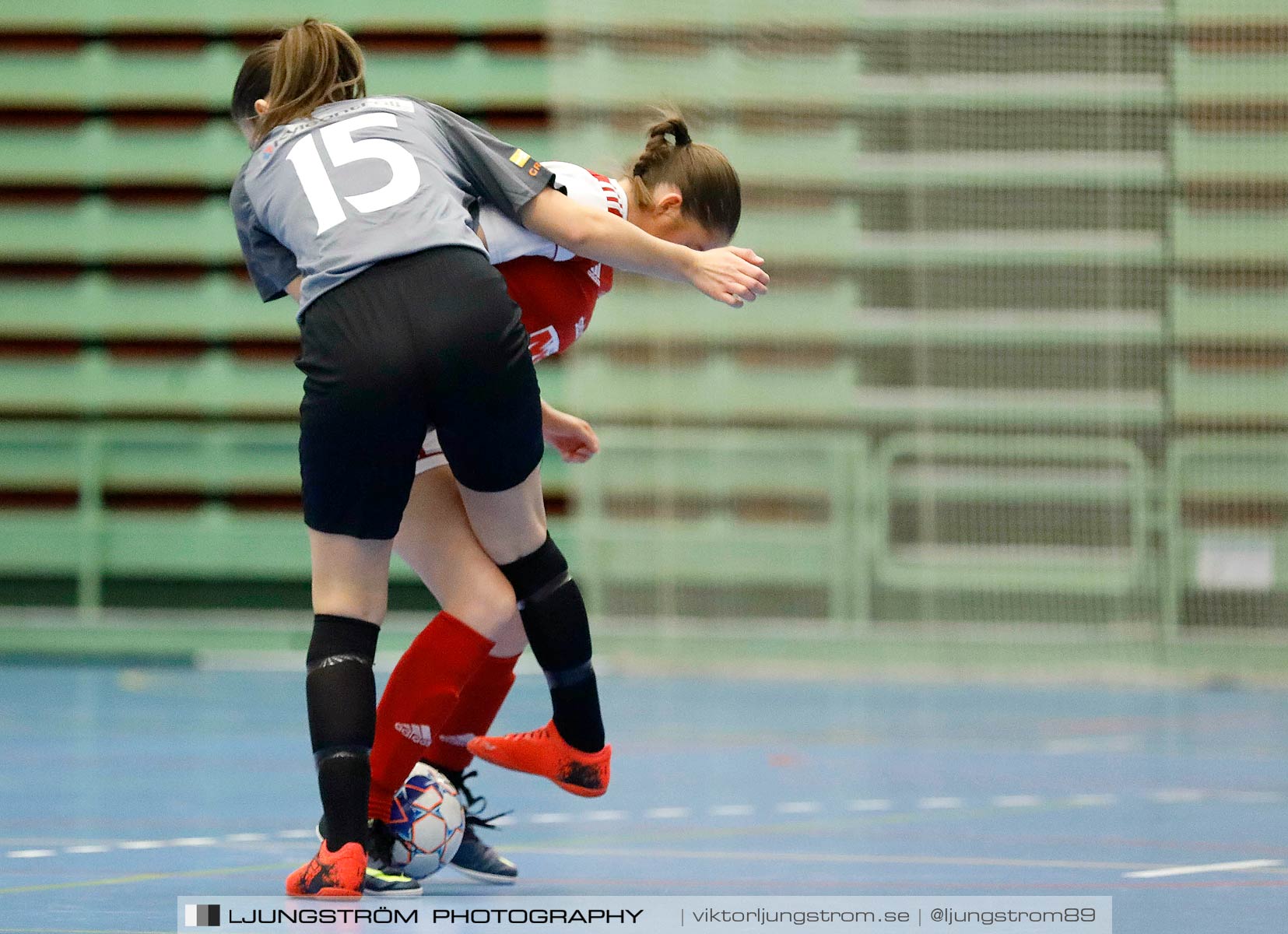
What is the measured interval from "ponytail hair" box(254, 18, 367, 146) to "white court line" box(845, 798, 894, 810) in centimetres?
216

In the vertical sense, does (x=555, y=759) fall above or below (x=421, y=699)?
below

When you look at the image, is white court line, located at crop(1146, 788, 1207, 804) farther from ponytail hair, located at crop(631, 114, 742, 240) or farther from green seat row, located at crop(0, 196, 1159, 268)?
green seat row, located at crop(0, 196, 1159, 268)

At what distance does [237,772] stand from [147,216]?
5.89m

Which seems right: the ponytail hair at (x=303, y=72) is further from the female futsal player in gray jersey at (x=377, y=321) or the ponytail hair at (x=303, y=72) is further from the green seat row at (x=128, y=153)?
the green seat row at (x=128, y=153)

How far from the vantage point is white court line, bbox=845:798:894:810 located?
448 cm

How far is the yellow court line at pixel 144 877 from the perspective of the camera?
319 centimetres

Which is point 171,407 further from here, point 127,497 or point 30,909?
point 30,909

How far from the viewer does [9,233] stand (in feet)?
34.4

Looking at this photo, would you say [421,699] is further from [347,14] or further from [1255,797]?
[347,14]

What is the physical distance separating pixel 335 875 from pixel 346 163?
105cm

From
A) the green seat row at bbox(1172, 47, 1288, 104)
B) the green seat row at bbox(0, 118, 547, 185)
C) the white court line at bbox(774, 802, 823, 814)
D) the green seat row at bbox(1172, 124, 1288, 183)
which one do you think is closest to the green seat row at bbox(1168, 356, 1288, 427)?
the green seat row at bbox(1172, 124, 1288, 183)

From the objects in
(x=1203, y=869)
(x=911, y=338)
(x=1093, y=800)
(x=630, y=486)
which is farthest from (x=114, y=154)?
(x=1203, y=869)

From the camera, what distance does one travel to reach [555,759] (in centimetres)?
323

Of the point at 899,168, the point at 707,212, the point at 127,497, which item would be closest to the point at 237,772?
the point at 707,212
